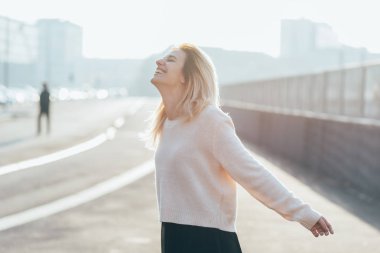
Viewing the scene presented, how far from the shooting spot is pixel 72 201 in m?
11.5

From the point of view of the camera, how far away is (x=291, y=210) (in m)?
3.37

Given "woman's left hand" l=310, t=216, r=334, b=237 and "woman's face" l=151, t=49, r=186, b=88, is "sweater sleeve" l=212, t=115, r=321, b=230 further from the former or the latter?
"woman's face" l=151, t=49, r=186, b=88

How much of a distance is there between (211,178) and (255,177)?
19 centimetres

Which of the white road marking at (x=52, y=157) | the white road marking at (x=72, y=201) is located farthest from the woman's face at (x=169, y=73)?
the white road marking at (x=52, y=157)

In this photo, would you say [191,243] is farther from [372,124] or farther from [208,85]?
[372,124]

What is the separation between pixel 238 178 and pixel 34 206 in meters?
7.94

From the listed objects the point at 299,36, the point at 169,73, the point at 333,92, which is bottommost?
the point at 299,36

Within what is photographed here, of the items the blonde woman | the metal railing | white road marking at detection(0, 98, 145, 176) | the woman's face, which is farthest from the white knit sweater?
white road marking at detection(0, 98, 145, 176)

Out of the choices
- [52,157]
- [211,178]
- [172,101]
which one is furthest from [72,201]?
[211,178]

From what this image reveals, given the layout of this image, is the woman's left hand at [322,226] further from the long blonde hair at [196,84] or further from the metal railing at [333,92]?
the metal railing at [333,92]

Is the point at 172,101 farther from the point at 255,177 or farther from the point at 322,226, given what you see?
the point at 322,226

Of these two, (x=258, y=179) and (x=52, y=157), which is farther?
(x=52, y=157)

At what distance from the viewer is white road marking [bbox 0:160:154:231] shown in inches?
386

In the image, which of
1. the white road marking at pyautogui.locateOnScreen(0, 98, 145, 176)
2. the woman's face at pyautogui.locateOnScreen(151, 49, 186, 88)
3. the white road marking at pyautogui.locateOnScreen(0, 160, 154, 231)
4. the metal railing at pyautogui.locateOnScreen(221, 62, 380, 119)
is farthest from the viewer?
the white road marking at pyautogui.locateOnScreen(0, 98, 145, 176)
